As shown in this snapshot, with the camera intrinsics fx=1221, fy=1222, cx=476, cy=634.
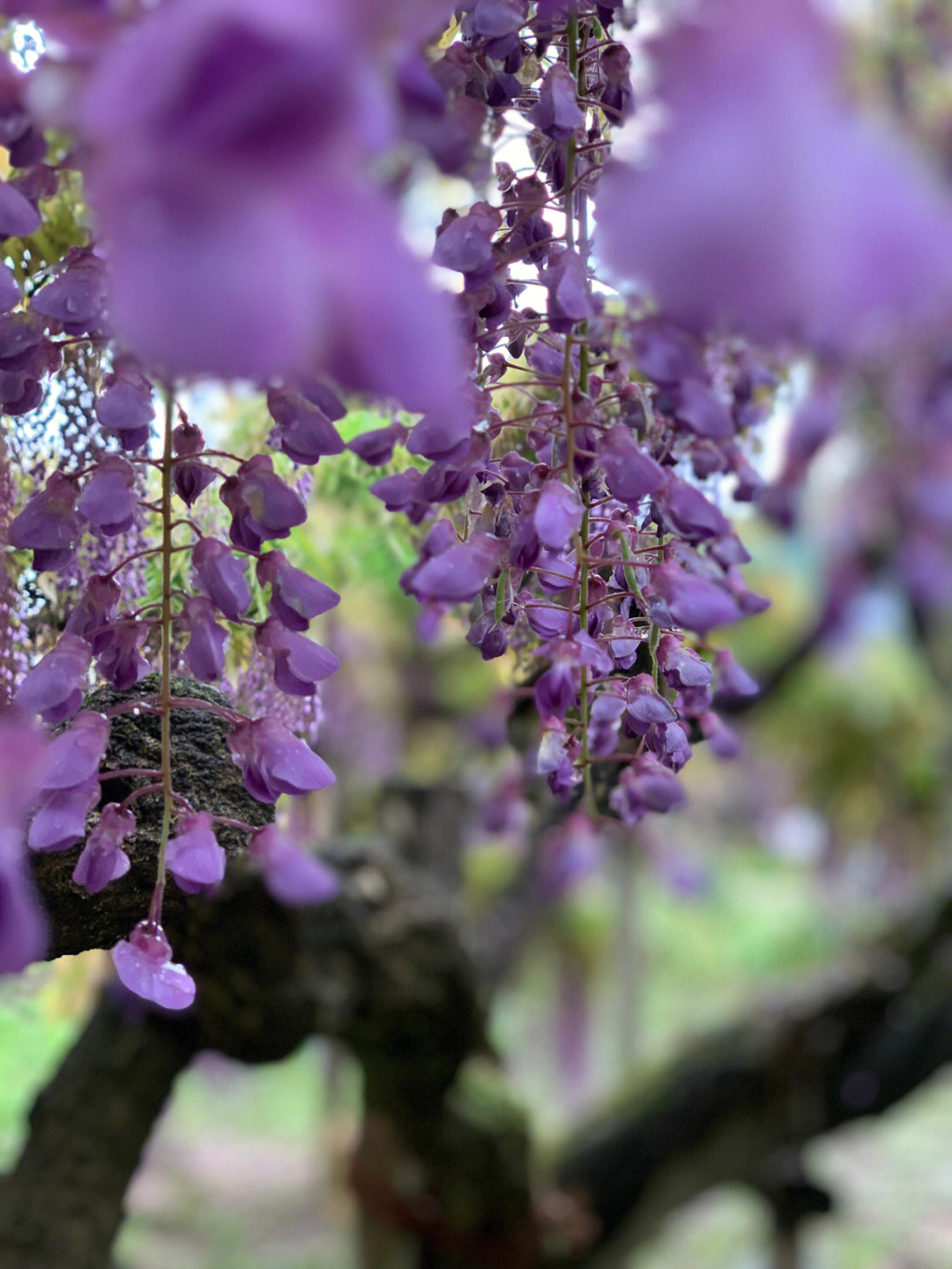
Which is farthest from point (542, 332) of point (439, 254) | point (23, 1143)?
point (23, 1143)

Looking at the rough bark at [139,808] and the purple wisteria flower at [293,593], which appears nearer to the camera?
the purple wisteria flower at [293,593]

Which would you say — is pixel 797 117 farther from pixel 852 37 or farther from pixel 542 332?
pixel 542 332

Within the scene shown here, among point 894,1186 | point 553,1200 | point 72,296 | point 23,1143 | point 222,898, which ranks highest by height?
point 72,296

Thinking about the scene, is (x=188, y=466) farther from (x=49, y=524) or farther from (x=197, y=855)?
(x=197, y=855)

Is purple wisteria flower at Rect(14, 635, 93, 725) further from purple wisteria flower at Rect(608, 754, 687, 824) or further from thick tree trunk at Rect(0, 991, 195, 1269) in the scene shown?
thick tree trunk at Rect(0, 991, 195, 1269)

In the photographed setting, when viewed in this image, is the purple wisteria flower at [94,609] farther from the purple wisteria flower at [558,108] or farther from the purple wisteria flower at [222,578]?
the purple wisteria flower at [558,108]

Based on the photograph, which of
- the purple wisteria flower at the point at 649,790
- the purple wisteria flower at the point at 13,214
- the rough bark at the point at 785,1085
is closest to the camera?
the purple wisteria flower at the point at 13,214

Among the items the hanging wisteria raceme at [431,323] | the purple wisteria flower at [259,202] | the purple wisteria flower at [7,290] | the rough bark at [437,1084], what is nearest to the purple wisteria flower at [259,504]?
the hanging wisteria raceme at [431,323]
